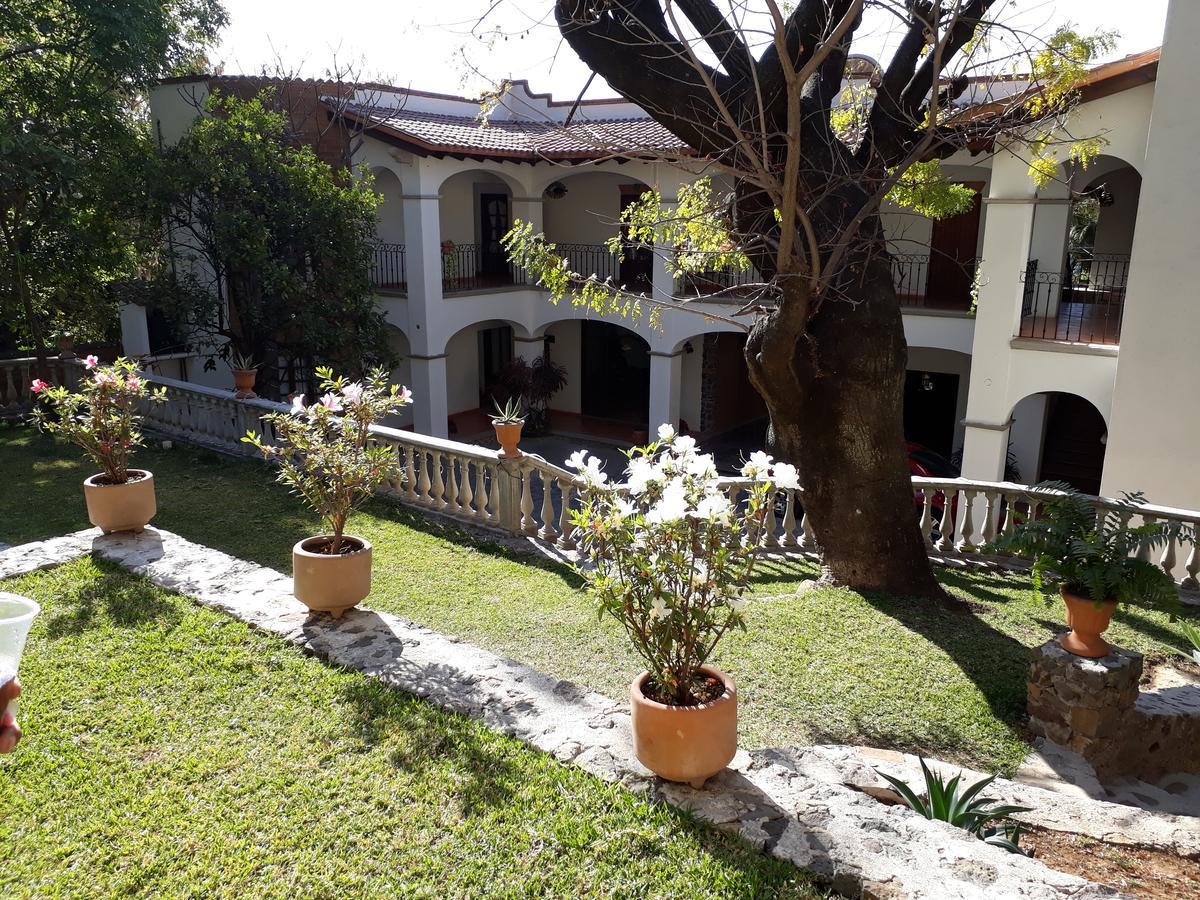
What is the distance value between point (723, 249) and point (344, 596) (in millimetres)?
4182

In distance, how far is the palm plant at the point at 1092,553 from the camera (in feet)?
17.5

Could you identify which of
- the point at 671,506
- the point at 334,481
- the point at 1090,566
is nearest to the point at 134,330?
the point at 334,481

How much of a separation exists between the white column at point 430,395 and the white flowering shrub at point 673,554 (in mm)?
14331

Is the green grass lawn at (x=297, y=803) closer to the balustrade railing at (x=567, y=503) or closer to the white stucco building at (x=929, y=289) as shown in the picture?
the balustrade railing at (x=567, y=503)

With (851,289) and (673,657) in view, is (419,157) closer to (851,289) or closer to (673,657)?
(851,289)

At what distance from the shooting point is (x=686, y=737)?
12.2ft

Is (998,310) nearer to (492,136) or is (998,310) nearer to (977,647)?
(977,647)

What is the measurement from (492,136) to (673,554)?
16.4m

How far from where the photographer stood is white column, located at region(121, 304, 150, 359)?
53.9 ft

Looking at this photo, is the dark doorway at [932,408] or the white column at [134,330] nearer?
the white column at [134,330]

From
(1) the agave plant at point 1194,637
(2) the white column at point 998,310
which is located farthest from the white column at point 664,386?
(1) the agave plant at point 1194,637

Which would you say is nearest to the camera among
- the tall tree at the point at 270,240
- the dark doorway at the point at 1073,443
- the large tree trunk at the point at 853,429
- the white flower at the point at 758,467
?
the white flower at the point at 758,467

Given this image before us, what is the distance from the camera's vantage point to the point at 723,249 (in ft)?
24.7

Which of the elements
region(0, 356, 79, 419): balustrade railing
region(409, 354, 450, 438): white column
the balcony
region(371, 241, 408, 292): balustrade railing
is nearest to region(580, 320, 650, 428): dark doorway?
region(371, 241, 408, 292): balustrade railing
